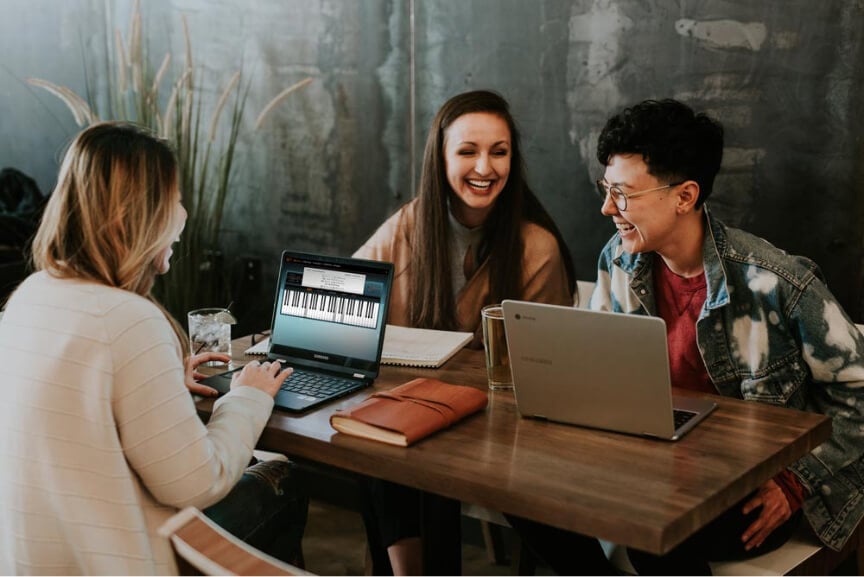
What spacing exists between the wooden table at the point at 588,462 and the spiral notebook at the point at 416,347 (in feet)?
0.85

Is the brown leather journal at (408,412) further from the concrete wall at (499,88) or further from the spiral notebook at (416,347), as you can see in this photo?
the concrete wall at (499,88)

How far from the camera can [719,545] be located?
6.62 ft

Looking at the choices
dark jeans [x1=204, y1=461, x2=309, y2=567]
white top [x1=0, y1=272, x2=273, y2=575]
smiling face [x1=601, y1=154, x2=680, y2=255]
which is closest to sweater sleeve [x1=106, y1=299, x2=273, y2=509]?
white top [x1=0, y1=272, x2=273, y2=575]

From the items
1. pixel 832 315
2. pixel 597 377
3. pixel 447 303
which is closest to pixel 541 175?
pixel 447 303

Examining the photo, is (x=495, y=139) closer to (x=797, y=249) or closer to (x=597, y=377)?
(x=797, y=249)

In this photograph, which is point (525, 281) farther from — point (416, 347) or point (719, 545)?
point (719, 545)

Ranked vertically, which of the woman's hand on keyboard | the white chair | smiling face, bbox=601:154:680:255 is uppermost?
smiling face, bbox=601:154:680:255

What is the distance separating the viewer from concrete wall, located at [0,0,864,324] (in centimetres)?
274

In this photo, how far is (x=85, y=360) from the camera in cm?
160

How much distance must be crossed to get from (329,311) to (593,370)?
0.65 metres

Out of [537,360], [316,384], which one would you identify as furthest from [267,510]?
[537,360]

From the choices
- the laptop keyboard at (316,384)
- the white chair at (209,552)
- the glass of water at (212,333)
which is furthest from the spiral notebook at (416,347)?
the white chair at (209,552)

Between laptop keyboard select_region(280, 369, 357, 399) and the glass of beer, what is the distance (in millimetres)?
274

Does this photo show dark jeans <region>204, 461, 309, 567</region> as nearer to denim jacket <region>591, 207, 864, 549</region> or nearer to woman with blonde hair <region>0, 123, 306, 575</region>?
woman with blonde hair <region>0, 123, 306, 575</region>
